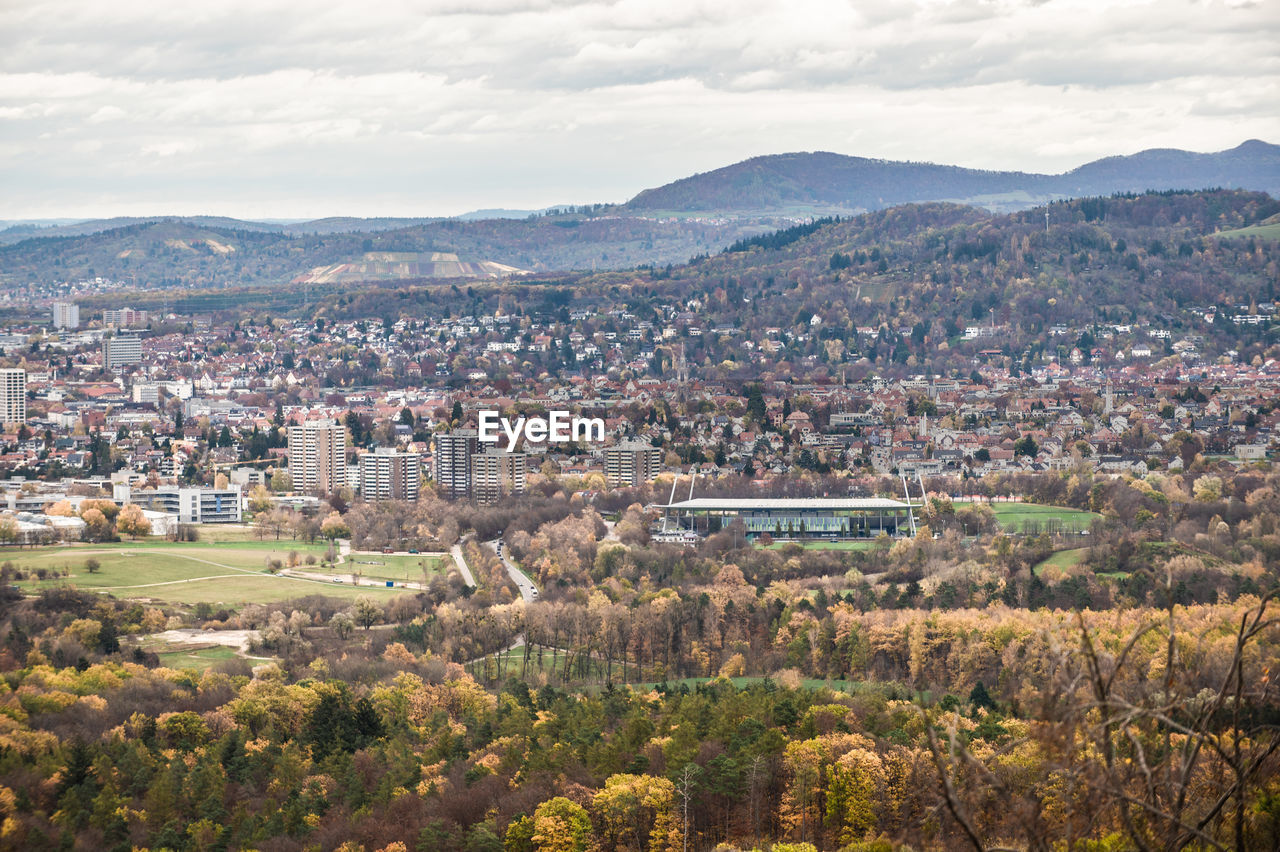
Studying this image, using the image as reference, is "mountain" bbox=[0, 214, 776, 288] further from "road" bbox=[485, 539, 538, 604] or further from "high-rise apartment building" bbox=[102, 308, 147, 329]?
"road" bbox=[485, 539, 538, 604]

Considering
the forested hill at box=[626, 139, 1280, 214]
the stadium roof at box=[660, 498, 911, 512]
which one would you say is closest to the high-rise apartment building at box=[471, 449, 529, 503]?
the stadium roof at box=[660, 498, 911, 512]

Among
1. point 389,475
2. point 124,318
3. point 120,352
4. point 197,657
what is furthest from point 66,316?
point 197,657

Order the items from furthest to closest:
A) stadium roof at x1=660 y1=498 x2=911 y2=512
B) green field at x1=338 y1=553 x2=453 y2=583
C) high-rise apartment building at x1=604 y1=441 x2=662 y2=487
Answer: high-rise apartment building at x1=604 y1=441 x2=662 y2=487
stadium roof at x1=660 y1=498 x2=911 y2=512
green field at x1=338 y1=553 x2=453 y2=583


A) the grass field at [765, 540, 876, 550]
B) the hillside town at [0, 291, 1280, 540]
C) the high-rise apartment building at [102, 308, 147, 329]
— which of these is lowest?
the grass field at [765, 540, 876, 550]

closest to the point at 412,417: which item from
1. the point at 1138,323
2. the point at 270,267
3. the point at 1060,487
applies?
the point at 1060,487

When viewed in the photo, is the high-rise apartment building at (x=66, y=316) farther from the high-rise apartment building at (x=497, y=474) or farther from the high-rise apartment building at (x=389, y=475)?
the high-rise apartment building at (x=497, y=474)

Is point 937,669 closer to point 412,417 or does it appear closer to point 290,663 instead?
point 290,663

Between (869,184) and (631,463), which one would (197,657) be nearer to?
(631,463)
